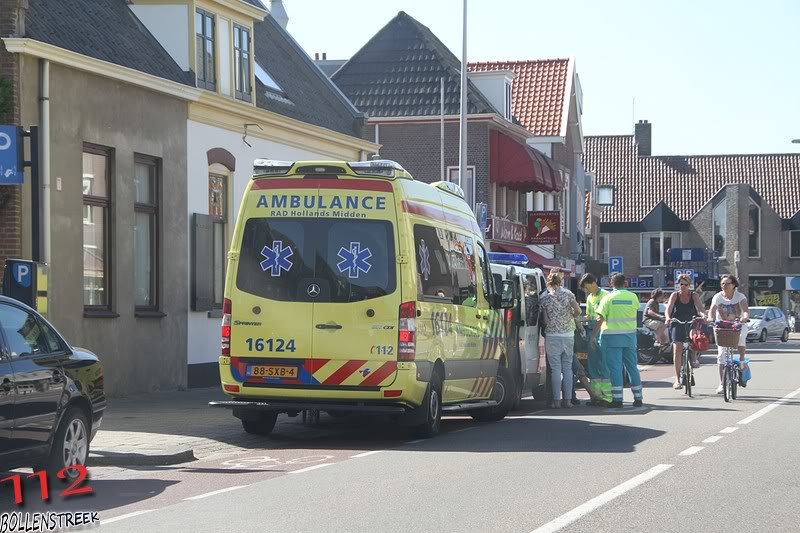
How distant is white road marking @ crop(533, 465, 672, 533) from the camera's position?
29.9 feet

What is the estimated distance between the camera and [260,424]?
15898 millimetres

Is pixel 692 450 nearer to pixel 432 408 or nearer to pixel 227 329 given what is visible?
pixel 432 408

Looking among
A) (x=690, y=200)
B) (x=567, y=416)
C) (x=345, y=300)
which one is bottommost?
(x=567, y=416)

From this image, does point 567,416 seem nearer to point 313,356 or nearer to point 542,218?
point 313,356

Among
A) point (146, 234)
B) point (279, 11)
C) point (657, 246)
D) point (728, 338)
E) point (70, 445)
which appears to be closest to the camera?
point (70, 445)

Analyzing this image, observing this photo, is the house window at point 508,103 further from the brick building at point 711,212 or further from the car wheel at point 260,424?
the car wheel at point 260,424

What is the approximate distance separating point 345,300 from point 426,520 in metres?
5.67

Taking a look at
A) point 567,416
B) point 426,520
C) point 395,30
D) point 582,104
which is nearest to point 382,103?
point 395,30

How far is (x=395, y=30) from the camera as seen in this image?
50000 mm

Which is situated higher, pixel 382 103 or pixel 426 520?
pixel 382 103

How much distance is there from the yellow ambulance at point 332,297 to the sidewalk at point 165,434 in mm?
451

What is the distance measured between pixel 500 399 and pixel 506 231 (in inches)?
1160

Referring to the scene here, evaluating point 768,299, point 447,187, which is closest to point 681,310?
point 447,187

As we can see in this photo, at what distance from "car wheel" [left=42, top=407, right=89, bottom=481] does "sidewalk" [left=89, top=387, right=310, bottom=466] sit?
1.32 m
